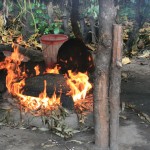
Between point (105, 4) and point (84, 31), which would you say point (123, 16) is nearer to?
point (84, 31)

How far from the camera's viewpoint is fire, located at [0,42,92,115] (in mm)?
6117

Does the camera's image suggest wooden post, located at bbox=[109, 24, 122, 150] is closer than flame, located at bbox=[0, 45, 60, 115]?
Yes

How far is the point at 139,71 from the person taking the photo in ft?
29.0

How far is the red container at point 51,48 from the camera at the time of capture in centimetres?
825

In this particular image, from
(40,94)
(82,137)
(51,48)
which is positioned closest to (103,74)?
(82,137)

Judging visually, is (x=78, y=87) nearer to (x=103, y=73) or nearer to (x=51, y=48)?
(x=51, y=48)

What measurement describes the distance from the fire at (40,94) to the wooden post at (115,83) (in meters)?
1.61

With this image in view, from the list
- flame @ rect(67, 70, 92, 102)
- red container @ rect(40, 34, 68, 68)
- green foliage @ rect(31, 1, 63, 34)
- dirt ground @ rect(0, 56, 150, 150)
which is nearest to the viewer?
dirt ground @ rect(0, 56, 150, 150)

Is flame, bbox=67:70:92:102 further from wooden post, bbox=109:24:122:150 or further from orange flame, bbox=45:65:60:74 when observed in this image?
wooden post, bbox=109:24:122:150

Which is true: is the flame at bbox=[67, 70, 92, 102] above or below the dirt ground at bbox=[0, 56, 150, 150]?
above

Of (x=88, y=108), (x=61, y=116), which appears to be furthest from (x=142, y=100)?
(x=61, y=116)

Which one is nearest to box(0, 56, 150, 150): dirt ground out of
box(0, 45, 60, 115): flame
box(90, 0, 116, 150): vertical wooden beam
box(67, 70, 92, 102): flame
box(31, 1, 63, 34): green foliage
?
box(90, 0, 116, 150): vertical wooden beam

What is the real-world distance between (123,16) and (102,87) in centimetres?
909

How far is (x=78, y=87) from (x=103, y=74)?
2326mm
